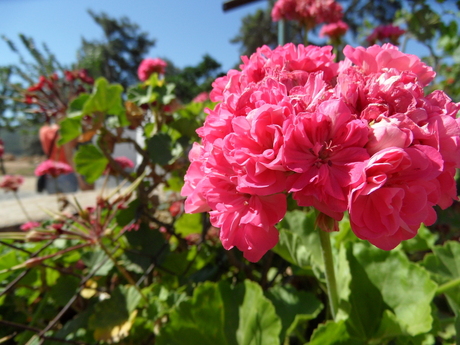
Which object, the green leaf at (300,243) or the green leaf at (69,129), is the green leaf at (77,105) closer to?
the green leaf at (69,129)

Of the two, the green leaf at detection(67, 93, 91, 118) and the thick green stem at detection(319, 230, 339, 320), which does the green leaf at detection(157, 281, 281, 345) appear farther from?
the green leaf at detection(67, 93, 91, 118)

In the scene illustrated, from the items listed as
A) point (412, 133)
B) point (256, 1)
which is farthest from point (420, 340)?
point (256, 1)

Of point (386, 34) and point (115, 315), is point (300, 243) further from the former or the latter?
point (386, 34)

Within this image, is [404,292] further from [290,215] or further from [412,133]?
[412,133]

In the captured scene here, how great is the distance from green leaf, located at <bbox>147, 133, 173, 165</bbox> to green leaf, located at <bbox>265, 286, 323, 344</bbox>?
45 centimetres

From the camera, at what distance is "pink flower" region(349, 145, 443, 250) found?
321 millimetres

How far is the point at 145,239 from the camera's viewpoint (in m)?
0.92

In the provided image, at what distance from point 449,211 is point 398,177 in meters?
1.26

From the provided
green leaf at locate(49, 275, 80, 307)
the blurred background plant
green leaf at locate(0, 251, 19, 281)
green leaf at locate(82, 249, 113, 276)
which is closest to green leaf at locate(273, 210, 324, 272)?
the blurred background plant

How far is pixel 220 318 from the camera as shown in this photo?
732 mm

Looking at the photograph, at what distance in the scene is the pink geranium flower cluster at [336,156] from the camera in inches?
13.1

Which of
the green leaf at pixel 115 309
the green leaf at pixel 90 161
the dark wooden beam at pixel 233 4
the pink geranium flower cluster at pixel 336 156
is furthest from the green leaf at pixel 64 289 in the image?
the dark wooden beam at pixel 233 4

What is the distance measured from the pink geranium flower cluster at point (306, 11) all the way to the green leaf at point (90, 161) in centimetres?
101

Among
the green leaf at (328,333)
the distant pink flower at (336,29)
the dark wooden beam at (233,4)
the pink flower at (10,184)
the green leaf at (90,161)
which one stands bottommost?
the green leaf at (328,333)
